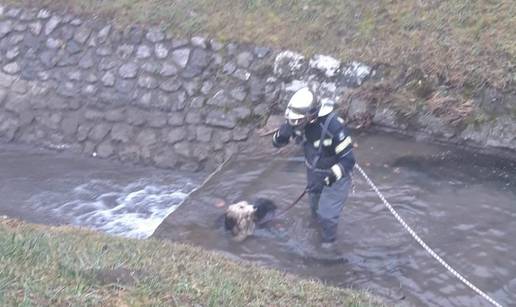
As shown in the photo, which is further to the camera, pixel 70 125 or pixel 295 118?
pixel 70 125

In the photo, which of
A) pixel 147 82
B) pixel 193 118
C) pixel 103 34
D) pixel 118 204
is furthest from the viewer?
pixel 103 34

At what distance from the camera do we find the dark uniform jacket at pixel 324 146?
8.92m

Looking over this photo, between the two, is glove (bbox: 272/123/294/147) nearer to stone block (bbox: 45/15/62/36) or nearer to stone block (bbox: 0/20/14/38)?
stone block (bbox: 45/15/62/36)

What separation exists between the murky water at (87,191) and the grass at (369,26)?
2.51 metres

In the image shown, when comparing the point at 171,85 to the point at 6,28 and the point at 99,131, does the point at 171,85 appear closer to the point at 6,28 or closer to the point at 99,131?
the point at 99,131

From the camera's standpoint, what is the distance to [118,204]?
38.7ft

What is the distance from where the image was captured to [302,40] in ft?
43.2

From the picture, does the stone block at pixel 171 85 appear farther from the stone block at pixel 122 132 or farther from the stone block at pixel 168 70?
the stone block at pixel 122 132

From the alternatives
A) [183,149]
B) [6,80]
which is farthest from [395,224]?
[6,80]

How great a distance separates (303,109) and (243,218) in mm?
1466

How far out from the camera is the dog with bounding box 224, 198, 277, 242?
9.52 m

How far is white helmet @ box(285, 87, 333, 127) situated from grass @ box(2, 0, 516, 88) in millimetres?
3512

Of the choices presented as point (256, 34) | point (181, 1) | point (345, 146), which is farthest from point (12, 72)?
point (345, 146)

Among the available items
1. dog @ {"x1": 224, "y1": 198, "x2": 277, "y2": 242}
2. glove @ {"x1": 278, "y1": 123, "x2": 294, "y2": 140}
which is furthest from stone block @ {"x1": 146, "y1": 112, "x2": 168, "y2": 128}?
glove @ {"x1": 278, "y1": 123, "x2": 294, "y2": 140}
